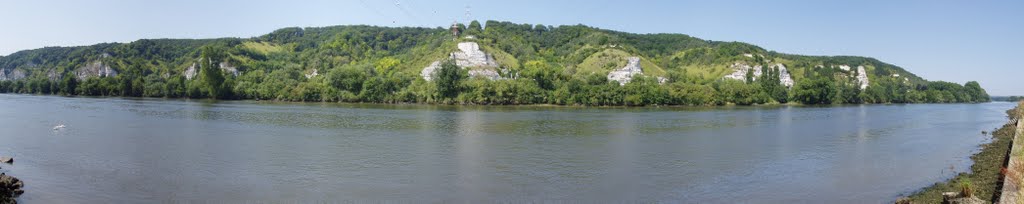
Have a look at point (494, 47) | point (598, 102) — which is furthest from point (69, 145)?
point (494, 47)

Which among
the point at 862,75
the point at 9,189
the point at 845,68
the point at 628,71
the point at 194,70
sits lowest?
the point at 9,189

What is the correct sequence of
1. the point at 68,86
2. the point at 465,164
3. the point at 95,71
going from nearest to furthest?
the point at 465,164 → the point at 68,86 → the point at 95,71

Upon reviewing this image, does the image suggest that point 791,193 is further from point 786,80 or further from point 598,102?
point 786,80

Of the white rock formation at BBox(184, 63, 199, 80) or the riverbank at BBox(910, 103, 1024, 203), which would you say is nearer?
the riverbank at BBox(910, 103, 1024, 203)

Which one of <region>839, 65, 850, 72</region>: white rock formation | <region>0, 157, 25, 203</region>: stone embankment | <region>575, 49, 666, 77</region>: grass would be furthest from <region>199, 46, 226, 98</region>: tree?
<region>839, 65, 850, 72</region>: white rock formation

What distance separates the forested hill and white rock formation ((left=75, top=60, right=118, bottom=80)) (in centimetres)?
39

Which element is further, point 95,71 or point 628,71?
point 95,71

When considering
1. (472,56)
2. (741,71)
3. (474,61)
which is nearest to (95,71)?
(472,56)

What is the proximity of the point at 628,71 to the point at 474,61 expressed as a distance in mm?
36180

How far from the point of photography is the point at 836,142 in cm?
3903

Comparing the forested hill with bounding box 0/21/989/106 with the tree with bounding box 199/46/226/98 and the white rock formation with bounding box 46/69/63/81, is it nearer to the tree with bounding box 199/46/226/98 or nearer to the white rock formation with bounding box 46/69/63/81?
the tree with bounding box 199/46/226/98

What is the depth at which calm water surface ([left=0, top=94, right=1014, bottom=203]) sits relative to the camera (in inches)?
801

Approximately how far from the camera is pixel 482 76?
12000cm

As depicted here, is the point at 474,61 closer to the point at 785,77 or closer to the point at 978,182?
the point at 785,77
